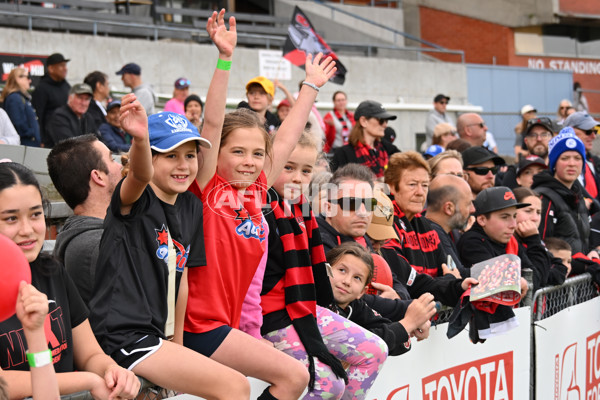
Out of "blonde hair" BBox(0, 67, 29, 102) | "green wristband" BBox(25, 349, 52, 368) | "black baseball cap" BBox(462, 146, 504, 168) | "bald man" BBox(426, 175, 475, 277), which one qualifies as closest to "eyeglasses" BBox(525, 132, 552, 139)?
"black baseball cap" BBox(462, 146, 504, 168)

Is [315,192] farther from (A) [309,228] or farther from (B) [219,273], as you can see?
(B) [219,273]

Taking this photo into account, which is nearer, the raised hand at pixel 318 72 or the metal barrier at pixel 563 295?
the raised hand at pixel 318 72

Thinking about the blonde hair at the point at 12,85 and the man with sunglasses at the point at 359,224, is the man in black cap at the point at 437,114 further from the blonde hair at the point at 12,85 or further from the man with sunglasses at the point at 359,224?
the man with sunglasses at the point at 359,224

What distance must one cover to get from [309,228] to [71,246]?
1119mm

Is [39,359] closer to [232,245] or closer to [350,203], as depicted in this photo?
[232,245]

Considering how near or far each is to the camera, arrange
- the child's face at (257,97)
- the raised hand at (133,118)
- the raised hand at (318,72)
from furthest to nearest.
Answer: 1. the child's face at (257,97)
2. the raised hand at (318,72)
3. the raised hand at (133,118)

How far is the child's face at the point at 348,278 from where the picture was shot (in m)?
4.31

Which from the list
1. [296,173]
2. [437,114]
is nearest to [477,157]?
[296,173]

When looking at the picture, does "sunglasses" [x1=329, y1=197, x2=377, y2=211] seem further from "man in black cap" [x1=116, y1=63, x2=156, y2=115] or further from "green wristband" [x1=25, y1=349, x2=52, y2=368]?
"man in black cap" [x1=116, y1=63, x2=156, y2=115]

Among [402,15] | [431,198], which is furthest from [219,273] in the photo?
[402,15]

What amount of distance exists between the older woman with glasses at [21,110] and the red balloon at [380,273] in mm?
6136

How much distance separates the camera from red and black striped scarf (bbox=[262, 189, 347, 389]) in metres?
3.83

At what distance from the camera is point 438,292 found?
518cm

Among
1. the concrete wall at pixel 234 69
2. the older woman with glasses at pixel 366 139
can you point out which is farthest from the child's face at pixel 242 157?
the concrete wall at pixel 234 69
